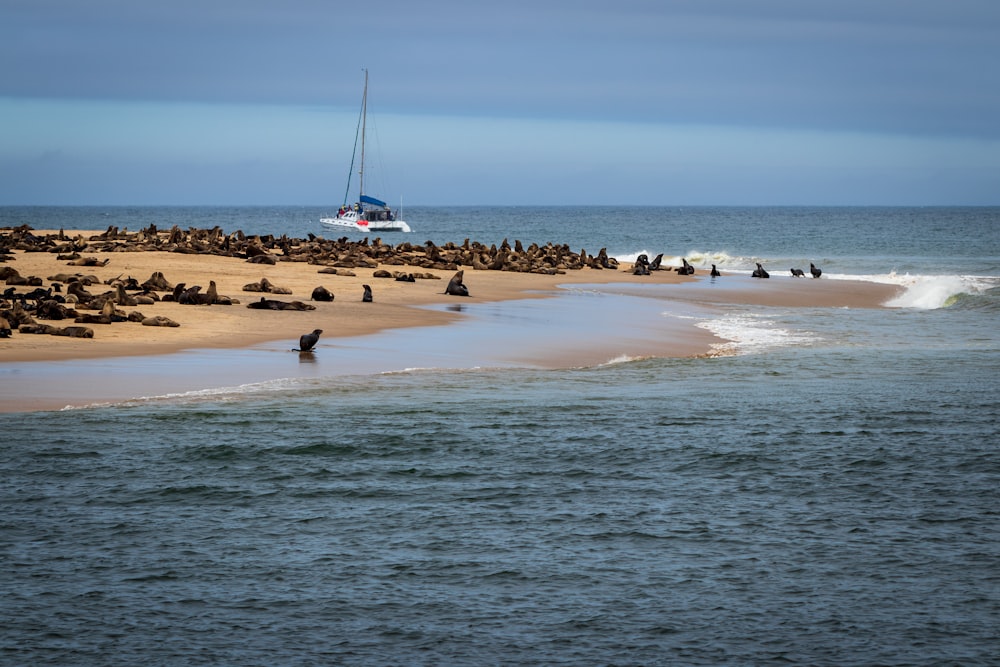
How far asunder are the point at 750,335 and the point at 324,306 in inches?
361

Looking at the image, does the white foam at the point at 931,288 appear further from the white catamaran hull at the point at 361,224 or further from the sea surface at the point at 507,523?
the white catamaran hull at the point at 361,224

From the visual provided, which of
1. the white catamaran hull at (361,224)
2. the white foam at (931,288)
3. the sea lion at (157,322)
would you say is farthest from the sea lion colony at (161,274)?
the white catamaran hull at (361,224)

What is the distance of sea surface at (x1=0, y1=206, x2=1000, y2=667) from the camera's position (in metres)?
7.09

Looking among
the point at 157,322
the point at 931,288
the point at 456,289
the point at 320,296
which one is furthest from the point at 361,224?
the point at 157,322

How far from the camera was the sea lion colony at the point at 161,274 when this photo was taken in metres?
20.8

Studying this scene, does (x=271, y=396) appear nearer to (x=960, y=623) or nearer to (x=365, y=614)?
(x=365, y=614)

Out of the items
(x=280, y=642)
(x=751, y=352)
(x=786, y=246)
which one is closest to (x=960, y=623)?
(x=280, y=642)

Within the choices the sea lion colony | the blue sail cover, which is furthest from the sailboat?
the sea lion colony

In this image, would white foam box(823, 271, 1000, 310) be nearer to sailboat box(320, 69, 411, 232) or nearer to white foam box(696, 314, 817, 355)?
white foam box(696, 314, 817, 355)

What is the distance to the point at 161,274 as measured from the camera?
2670 centimetres

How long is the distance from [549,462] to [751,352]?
10624 mm

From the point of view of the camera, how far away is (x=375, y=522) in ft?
31.1

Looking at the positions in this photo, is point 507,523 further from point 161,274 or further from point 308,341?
point 161,274

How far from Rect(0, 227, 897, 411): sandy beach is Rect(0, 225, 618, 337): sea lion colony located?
0.85 ft
